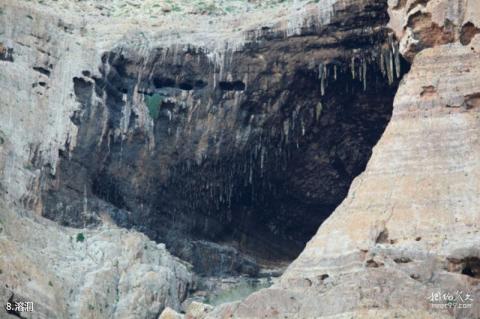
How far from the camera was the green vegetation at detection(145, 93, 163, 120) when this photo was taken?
4366 cm

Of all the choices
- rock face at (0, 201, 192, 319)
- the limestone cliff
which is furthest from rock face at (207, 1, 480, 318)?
rock face at (0, 201, 192, 319)

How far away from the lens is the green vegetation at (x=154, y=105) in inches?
1719

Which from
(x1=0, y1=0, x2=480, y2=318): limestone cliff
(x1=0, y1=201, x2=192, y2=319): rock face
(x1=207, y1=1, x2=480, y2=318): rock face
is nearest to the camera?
(x1=207, y1=1, x2=480, y2=318): rock face

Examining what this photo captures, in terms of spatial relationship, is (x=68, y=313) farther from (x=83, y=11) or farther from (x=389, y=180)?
(x=83, y=11)

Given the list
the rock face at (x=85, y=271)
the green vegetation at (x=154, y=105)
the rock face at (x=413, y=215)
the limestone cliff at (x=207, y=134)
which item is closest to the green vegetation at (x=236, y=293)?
the limestone cliff at (x=207, y=134)

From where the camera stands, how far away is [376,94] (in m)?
44.3

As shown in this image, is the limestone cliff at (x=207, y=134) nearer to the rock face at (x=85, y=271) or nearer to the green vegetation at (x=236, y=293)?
the rock face at (x=85, y=271)

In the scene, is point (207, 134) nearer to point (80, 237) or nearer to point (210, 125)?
point (210, 125)

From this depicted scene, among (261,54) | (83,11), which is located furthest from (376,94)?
(83,11)

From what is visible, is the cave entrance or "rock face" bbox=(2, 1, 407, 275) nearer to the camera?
"rock face" bbox=(2, 1, 407, 275)

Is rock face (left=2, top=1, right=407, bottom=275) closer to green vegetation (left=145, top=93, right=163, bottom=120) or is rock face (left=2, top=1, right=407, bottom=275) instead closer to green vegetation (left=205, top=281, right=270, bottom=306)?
green vegetation (left=145, top=93, right=163, bottom=120)

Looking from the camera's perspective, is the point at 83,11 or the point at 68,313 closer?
the point at 68,313

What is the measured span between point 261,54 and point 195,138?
362 cm

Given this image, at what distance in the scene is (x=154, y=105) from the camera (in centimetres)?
4375
